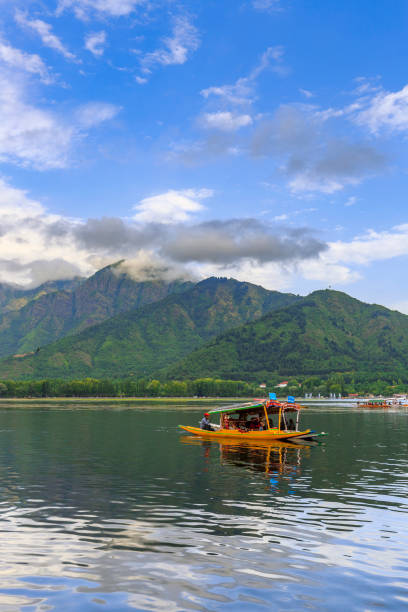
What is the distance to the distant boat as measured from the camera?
87.5 m

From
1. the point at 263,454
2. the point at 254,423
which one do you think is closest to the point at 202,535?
the point at 263,454

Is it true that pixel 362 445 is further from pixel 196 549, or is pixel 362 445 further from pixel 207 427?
pixel 196 549

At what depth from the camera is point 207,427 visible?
100000mm

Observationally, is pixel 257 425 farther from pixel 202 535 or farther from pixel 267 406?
pixel 202 535

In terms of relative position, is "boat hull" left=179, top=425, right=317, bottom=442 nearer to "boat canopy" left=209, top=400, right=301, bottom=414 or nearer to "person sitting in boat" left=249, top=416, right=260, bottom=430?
"boat canopy" left=209, top=400, right=301, bottom=414

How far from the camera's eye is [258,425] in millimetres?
95188

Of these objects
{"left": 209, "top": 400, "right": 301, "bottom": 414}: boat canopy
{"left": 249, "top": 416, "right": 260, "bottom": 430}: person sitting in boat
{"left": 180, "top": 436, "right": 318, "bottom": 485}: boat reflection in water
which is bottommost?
{"left": 180, "top": 436, "right": 318, "bottom": 485}: boat reflection in water

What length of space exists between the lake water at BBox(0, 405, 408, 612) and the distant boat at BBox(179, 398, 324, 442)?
25380mm

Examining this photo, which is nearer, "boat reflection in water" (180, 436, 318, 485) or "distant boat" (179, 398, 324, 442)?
"boat reflection in water" (180, 436, 318, 485)

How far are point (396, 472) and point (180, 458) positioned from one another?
84.7 feet

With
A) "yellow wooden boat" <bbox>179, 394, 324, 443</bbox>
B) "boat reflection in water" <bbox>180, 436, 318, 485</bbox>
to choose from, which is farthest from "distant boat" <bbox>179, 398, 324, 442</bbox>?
"boat reflection in water" <bbox>180, 436, 318, 485</bbox>

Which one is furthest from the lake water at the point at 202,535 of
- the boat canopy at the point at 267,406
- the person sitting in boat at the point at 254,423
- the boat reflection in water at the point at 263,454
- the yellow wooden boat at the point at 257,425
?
the person sitting in boat at the point at 254,423

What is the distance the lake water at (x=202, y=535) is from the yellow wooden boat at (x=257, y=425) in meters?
25.3

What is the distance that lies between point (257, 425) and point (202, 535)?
67.7 m
